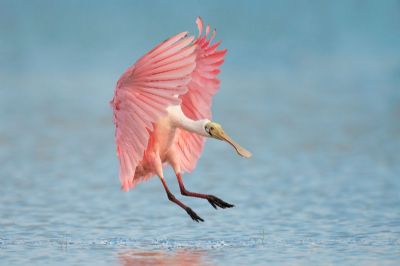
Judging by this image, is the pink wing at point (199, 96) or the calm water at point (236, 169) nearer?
the calm water at point (236, 169)

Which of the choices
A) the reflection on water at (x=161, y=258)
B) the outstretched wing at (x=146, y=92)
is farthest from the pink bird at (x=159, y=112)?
the reflection on water at (x=161, y=258)

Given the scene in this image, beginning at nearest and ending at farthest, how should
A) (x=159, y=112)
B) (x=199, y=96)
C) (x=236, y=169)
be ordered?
(x=159, y=112) → (x=199, y=96) → (x=236, y=169)

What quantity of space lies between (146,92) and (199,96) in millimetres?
881

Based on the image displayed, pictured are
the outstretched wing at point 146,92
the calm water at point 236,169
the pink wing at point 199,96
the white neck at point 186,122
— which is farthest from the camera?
the pink wing at point 199,96

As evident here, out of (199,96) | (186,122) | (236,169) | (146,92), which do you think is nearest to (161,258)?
(186,122)

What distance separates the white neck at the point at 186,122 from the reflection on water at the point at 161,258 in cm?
70

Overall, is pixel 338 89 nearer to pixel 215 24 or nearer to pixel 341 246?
pixel 215 24

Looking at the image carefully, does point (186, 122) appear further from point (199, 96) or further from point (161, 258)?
point (161, 258)

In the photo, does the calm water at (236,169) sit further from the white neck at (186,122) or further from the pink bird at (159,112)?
the white neck at (186,122)

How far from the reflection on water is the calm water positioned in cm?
1

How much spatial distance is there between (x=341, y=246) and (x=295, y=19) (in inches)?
1097

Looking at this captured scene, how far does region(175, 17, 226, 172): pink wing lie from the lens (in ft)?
29.1

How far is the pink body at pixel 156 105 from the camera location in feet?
26.1

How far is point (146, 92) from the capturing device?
812 centimetres
